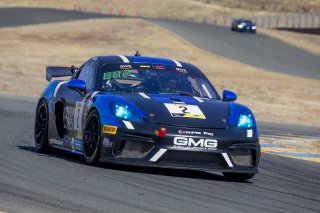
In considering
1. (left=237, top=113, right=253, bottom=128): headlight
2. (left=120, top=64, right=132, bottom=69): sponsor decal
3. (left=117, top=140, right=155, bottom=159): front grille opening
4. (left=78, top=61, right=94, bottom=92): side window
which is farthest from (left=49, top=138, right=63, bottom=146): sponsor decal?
(left=237, top=113, right=253, bottom=128): headlight

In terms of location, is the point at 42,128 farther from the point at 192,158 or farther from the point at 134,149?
the point at 192,158

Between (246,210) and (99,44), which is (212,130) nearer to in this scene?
(246,210)

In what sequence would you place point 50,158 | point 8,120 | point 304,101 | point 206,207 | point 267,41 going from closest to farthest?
point 206,207 < point 50,158 < point 8,120 < point 304,101 < point 267,41

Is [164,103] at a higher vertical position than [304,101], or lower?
higher

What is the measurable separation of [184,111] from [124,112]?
2.04 ft

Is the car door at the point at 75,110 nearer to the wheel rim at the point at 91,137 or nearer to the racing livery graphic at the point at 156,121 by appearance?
the racing livery graphic at the point at 156,121

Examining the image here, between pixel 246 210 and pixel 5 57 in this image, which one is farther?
pixel 5 57

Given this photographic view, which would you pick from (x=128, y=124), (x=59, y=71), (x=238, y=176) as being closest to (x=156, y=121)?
(x=128, y=124)

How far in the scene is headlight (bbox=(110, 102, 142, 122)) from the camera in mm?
9844

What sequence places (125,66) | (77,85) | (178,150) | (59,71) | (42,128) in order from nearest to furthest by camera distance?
(178,150) → (77,85) → (125,66) → (42,128) → (59,71)

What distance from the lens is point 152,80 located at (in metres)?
11.1

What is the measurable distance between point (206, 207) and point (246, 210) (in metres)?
0.32

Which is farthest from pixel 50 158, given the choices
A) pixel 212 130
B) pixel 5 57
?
pixel 5 57

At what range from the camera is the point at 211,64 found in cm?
4138
